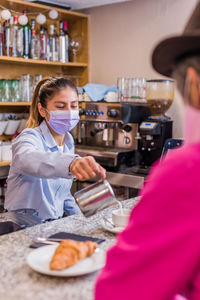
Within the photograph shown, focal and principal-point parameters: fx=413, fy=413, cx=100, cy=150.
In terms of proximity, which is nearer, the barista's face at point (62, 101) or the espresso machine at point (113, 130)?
the barista's face at point (62, 101)

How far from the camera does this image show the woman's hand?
1633mm

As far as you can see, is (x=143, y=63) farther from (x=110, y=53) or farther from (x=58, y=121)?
(x=58, y=121)

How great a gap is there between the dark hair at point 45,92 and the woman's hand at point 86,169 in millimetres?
834

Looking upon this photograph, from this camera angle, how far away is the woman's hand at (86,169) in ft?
5.36

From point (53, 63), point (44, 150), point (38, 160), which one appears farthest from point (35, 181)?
point (53, 63)

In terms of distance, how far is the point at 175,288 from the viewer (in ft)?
2.38

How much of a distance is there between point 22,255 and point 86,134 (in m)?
2.54

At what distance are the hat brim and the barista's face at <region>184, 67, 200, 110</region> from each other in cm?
4

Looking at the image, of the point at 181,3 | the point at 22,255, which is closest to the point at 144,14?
the point at 181,3

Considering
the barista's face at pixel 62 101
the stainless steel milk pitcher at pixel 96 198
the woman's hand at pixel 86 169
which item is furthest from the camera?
the barista's face at pixel 62 101

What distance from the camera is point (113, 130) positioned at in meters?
3.66

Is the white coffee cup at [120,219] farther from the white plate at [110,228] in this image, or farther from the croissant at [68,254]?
the croissant at [68,254]

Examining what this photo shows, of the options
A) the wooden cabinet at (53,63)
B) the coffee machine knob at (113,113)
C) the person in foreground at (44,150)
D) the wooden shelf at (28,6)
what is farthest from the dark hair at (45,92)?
the wooden shelf at (28,6)

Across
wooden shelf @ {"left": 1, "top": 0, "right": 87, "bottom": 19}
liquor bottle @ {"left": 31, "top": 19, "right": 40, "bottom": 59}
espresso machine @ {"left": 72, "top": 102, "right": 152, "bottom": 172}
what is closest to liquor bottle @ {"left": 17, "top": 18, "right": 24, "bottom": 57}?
liquor bottle @ {"left": 31, "top": 19, "right": 40, "bottom": 59}
